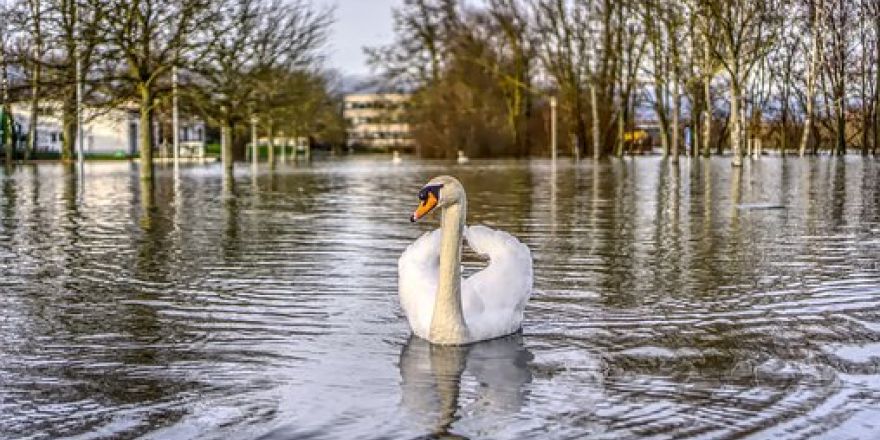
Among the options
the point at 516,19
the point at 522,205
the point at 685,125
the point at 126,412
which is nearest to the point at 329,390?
the point at 126,412

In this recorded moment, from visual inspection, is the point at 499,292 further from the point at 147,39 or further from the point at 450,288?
the point at 147,39

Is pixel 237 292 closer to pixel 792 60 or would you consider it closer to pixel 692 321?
pixel 692 321

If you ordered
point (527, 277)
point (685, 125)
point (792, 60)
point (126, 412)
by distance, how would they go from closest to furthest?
point (126, 412)
point (527, 277)
point (792, 60)
point (685, 125)

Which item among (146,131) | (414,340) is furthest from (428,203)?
(146,131)

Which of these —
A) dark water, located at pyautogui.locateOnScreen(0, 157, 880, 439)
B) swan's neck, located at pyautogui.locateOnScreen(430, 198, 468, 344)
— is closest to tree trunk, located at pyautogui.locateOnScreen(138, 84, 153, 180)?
dark water, located at pyautogui.locateOnScreen(0, 157, 880, 439)

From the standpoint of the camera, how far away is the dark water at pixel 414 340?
220 inches

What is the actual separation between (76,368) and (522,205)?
50.7 feet

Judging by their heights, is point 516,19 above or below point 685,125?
above

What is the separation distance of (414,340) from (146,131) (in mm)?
28802

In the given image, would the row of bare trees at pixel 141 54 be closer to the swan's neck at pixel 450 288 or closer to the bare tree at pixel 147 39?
the bare tree at pixel 147 39

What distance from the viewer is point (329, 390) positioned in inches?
245

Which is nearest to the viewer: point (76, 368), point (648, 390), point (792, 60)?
point (648, 390)

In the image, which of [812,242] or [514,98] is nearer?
[812,242]

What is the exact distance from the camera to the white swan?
7219mm
